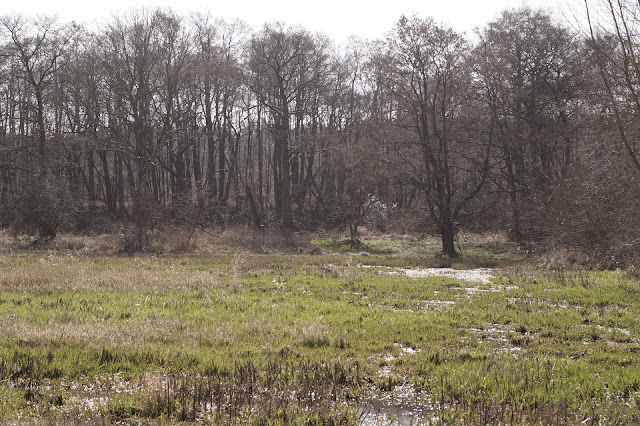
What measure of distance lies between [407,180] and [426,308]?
17.3 meters

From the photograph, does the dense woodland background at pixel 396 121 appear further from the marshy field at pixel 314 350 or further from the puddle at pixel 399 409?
the puddle at pixel 399 409

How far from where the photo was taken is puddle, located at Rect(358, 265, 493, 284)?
17.0 m

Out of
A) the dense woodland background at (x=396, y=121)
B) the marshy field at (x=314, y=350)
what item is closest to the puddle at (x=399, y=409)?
the marshy field at (x=314, y=350)

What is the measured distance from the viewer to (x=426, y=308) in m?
11.2

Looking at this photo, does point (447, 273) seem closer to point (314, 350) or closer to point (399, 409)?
point (314, 350)

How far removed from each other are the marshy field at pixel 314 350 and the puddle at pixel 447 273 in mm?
1934

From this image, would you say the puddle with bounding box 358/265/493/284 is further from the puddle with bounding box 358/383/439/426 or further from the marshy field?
the puddle with bounding box 358/383/439/426

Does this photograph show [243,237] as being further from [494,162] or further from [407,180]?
[494,162]

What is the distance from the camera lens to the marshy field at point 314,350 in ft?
17.4

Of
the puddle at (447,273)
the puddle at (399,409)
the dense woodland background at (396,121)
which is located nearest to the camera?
the puddle at (399,409)

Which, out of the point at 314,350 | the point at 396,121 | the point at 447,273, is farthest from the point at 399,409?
the point at 396,121

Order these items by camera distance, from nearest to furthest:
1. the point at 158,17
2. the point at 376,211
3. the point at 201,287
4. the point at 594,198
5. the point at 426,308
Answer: the point at 426,308 → the point at 201,287 → the point at 594,198 → the point at 158,17 → the point at 376,211

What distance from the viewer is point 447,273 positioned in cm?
1884

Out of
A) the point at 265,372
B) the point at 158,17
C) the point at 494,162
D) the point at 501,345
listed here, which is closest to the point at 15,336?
the point at 265,372
